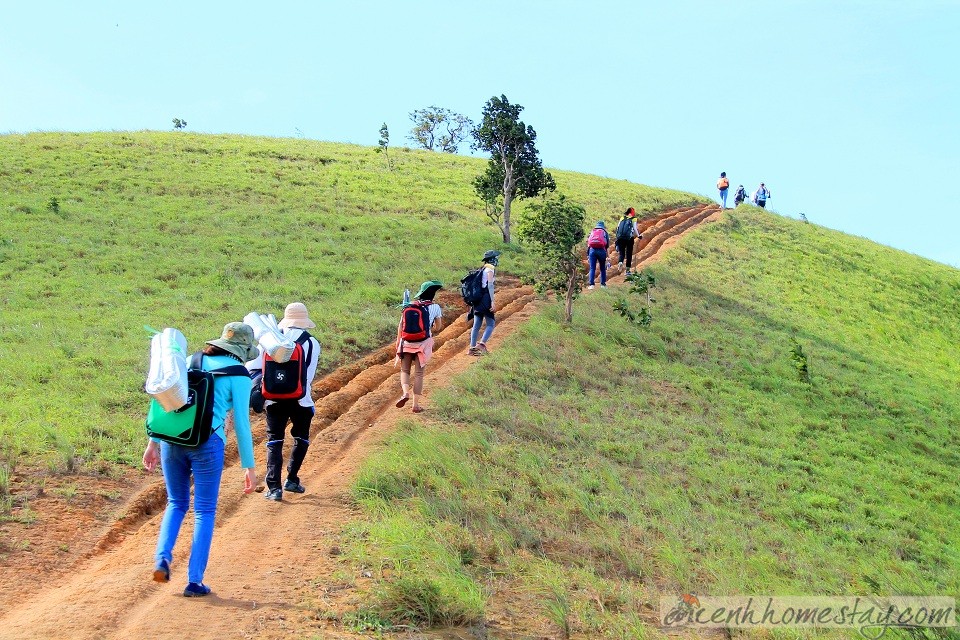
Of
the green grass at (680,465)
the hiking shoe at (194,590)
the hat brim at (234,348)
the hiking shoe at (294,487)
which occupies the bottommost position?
the green grass at (680,465)

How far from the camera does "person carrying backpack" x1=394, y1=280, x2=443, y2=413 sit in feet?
37.4

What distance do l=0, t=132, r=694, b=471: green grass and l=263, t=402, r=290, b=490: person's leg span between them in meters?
2.50

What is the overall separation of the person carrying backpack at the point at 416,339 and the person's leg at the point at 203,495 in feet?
17.8

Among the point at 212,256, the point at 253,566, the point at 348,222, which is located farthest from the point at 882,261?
the point at 253,566

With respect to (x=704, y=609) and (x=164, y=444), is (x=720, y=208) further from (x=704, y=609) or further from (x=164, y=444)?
(x=164, y=444)

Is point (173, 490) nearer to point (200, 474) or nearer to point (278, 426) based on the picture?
point (200, 474)

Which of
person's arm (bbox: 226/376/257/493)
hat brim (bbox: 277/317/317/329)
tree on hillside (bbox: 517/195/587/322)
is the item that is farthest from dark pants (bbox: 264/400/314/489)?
tree on hillside (bbox: 517/195/587/322)

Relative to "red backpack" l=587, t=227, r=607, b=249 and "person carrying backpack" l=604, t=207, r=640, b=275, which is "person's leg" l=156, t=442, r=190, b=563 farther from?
"person carrying backpack" l=604, t=207, r=640, b=275

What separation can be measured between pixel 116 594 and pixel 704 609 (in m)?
4.95

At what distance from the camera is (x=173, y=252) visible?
69.0 feet

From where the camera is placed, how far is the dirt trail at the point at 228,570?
18.5ft

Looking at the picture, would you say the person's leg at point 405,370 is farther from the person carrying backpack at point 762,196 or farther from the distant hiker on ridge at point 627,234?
the person carrying backpack at point 762,196

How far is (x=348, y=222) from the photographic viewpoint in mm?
25922

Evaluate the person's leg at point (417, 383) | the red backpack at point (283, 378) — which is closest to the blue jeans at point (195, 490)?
→ the red backpack at point (283, 378)
